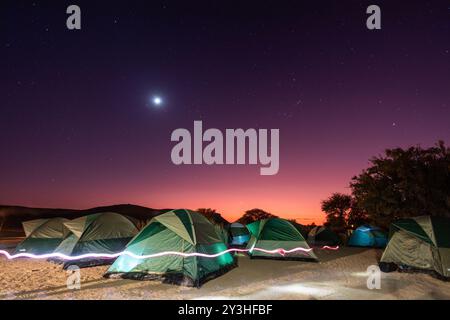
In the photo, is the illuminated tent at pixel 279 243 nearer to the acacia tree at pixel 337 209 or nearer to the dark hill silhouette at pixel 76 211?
the acacia tree at pixel 337 209

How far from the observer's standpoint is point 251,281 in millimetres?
9820

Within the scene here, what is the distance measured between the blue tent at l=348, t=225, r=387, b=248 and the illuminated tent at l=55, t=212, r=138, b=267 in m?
16.1

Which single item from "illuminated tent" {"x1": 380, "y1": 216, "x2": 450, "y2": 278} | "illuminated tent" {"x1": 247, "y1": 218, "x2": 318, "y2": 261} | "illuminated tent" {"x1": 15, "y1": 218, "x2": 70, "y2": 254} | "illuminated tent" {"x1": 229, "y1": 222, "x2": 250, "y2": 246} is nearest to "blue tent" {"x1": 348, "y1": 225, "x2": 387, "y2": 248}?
"illuminated tent" {"x1": 229, "y1": 222, "x2": 250, "y2": 246}

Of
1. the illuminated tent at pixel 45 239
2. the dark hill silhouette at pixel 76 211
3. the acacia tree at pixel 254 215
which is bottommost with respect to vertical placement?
the dark hill silhouette at pixel 76 211

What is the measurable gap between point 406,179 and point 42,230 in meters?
21.1

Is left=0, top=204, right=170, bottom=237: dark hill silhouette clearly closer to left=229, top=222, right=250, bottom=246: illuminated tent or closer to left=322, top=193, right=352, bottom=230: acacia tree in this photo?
left=322, top=193, right=352, bottom=230: acacia tree

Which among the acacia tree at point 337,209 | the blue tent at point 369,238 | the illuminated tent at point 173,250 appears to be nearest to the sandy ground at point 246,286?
the illuminated tent at point 173,250

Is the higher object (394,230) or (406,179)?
(406,179)

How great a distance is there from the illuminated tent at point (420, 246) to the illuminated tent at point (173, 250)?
603cm

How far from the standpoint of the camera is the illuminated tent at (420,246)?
10.7 metres

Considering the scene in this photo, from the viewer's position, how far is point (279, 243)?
1441 cm

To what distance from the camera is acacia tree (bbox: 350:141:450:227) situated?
21547 mm
